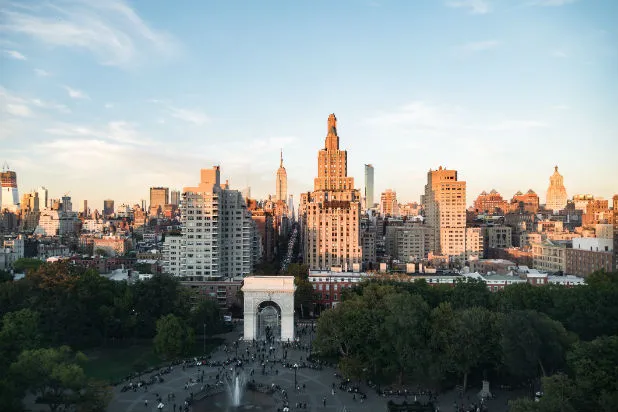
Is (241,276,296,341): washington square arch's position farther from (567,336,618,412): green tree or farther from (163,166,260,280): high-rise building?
(567,336,618,412): green tree

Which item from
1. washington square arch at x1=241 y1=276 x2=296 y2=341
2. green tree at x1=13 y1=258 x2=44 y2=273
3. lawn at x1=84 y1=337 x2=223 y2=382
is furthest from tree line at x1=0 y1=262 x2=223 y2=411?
green tree at x1=13 y1=258 x2=44 y2=273

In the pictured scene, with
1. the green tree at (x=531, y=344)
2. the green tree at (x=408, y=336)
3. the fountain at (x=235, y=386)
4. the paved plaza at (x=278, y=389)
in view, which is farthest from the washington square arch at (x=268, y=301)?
the green tree at (x=531, y=344)

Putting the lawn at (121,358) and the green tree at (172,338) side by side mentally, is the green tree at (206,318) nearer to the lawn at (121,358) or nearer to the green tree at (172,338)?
the lawn at (121,358)

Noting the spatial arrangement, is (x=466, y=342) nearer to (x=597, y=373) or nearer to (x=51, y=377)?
(x=597, y=373)

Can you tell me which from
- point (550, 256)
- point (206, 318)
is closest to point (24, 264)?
point (206, 318)

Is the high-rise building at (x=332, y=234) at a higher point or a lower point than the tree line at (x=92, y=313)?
higher
